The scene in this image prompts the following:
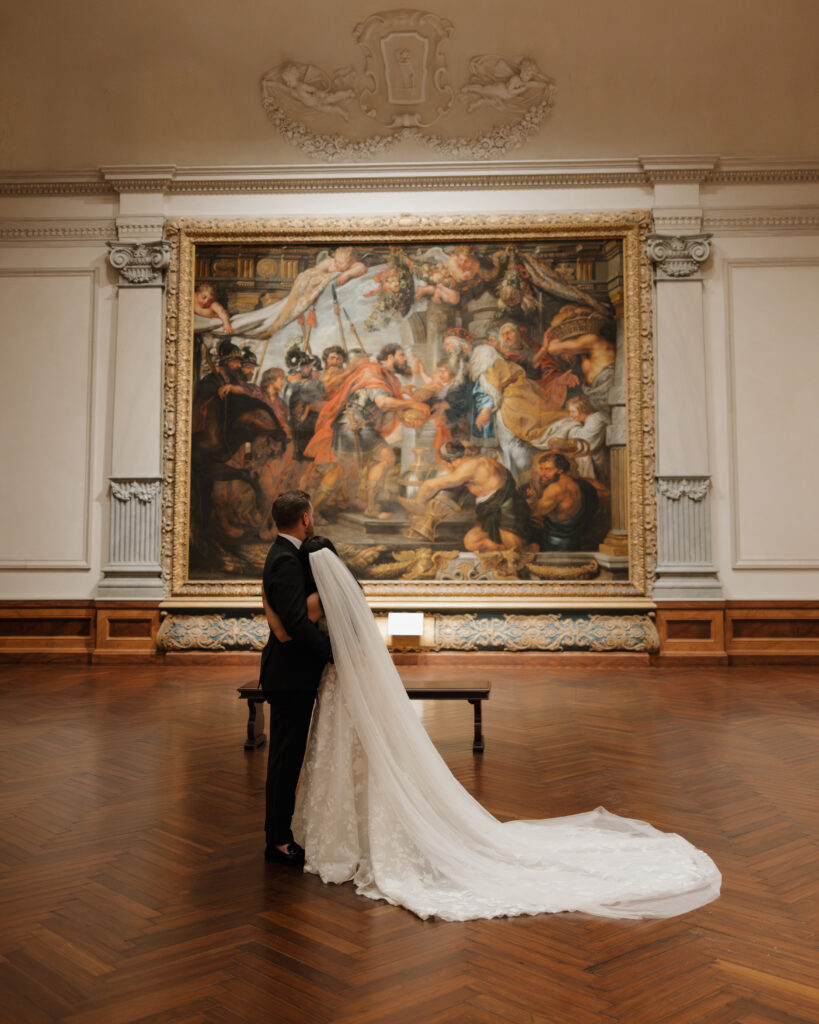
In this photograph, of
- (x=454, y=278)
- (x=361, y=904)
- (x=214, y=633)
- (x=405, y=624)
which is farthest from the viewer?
(x=454, y=278)

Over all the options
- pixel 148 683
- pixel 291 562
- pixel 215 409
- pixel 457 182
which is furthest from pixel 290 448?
pixel 291 562

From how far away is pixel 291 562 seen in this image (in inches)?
150

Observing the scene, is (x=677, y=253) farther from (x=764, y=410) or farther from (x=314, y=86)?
(x=314, y=86)

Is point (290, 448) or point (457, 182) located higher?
point (457, 182)

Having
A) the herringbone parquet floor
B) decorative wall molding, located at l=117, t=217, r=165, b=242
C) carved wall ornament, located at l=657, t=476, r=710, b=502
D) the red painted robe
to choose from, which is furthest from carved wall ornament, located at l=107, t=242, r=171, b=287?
carved wall ornament, located at l=657, t=476, r=710, b=502

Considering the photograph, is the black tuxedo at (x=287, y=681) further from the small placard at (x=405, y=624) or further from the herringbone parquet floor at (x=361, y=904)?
the small placard at (x=405, y=624)

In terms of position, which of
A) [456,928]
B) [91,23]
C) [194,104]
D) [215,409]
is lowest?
[456,928]

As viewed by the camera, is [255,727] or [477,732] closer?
[477,732]

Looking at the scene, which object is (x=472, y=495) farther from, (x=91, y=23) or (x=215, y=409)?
(x=91, y=23)

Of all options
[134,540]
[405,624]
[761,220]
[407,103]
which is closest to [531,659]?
[405,624]

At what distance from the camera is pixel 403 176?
34.1ft

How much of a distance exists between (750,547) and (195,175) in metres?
7.94

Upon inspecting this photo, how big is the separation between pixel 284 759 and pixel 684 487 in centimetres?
731

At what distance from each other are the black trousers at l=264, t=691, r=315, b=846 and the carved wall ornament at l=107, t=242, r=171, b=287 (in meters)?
7.85
